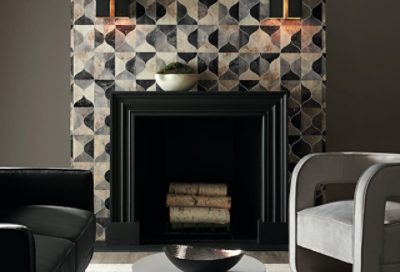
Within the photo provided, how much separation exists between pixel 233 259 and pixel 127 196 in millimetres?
2095

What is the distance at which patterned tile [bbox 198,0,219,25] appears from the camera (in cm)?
439

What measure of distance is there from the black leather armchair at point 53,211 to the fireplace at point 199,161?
3.75 feet

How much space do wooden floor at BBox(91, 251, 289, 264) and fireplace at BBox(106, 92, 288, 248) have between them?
17 cm

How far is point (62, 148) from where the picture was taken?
15.8ft

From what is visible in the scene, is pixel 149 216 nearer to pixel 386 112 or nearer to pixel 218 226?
pixel 218 226

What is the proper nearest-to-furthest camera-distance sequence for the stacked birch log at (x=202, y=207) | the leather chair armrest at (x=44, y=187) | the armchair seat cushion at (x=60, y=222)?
the armchair seat cushion at (x=60, y=222) → the leather chair armrest at (x=44, y=187) → the stacked birch log at (x=202, y=207)

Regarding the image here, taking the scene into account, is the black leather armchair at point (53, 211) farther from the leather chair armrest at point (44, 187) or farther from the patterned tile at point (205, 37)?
the patterned tile at point (205, 37)

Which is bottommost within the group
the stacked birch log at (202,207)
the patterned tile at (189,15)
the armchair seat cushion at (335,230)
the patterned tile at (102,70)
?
the stacked birch log at (202,207)

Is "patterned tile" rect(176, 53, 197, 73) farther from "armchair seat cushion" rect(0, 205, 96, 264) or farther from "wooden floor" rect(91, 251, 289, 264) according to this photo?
"armchair seat cushion" rect(0, 205, 96, 264)

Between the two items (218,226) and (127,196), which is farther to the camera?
(218,226)

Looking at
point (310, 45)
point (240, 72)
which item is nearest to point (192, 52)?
point (240, 72)

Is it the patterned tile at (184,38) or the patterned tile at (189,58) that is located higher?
the patterned tile at (184,38)

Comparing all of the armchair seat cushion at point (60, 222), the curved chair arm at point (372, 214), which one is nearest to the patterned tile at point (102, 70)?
the armchair seat cushion at point (60, 222)

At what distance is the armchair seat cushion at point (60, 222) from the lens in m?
2.56
